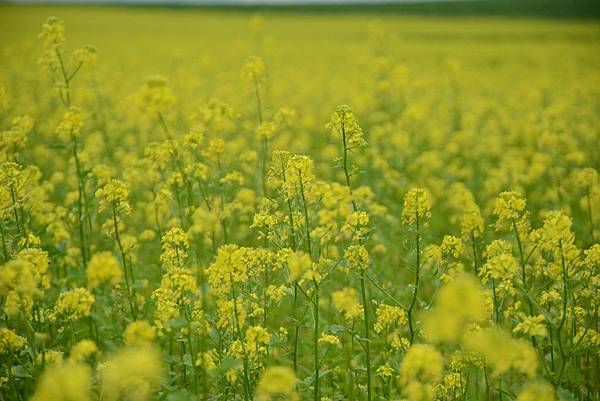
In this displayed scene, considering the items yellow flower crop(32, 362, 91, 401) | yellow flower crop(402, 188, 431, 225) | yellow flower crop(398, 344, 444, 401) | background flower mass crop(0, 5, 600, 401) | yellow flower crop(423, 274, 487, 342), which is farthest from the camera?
yellow flower crop(402, 188, 431, 225)

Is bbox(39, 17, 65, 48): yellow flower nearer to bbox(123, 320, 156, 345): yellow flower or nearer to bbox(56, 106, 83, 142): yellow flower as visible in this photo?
bbox(56, 106, 83, 142): yellow flower

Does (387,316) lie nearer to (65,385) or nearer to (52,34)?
(65,385)

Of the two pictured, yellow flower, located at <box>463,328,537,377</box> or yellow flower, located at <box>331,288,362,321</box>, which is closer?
yellow flower, located at <box>463,328,537,377</box>

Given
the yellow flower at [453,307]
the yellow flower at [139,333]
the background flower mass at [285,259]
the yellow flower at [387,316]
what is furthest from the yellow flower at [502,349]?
the yellow flower at [139,333]

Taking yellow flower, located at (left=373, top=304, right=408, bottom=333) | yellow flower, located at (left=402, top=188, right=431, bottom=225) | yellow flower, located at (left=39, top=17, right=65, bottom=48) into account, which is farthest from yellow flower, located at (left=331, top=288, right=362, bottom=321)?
yellow flower, located at (left=39, top=17, right=65, bottom=48)

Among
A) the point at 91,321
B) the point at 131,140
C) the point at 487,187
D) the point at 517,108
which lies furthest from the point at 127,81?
the point at 91,321

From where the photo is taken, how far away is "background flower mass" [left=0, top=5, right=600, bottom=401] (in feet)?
9.32

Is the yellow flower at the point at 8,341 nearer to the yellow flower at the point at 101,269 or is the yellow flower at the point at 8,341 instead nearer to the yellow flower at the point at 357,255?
the yellow flower at the point at 101,269

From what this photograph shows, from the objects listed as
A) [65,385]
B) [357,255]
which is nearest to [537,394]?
[357,255]

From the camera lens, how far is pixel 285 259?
3.18 metres

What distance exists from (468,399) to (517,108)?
1096 centimetres

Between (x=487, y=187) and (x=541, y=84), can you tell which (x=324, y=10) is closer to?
(x=541, y=84)

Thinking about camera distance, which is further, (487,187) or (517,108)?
(517,108)

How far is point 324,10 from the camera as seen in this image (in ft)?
183
